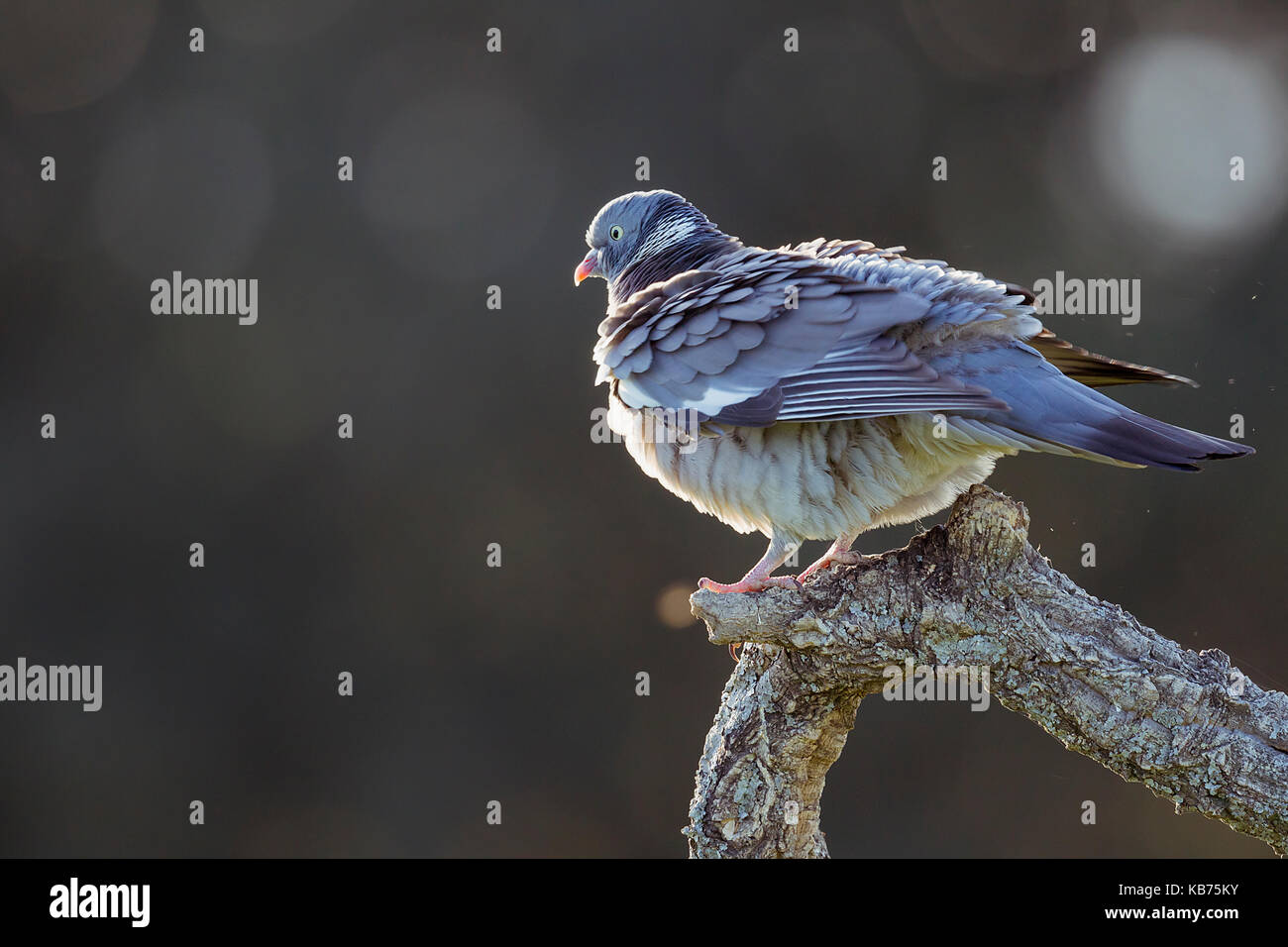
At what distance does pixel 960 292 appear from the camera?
2359 millimetres

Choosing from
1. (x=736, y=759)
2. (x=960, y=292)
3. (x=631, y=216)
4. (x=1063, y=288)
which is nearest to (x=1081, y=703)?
(x=736, y=759)

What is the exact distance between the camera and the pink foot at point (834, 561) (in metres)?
2.32

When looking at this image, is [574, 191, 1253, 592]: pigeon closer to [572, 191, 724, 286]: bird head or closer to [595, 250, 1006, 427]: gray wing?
[595, 250, 1006, 427]: gray wing

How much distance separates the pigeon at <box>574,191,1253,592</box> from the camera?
216 centimetres

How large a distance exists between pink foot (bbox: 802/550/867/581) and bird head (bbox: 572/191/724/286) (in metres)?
0.94

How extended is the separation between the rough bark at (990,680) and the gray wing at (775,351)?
292mm

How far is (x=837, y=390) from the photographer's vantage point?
225cm

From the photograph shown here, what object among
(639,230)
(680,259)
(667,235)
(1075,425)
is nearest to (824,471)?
(1075,425)

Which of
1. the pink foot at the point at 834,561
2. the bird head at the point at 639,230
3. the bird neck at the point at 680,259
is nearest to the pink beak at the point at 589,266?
the bird head at the point at 639,230

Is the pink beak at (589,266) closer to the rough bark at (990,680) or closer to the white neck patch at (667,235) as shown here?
the white neck patch at (667,235)

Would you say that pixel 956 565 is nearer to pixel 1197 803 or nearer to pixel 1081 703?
pixel 1081 703

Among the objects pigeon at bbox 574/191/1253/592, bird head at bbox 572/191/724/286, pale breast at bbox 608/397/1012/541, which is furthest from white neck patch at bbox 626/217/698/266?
pale breast at bbox 608/397/1012/541

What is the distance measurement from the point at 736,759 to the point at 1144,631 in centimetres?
87

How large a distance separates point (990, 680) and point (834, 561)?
414mm
